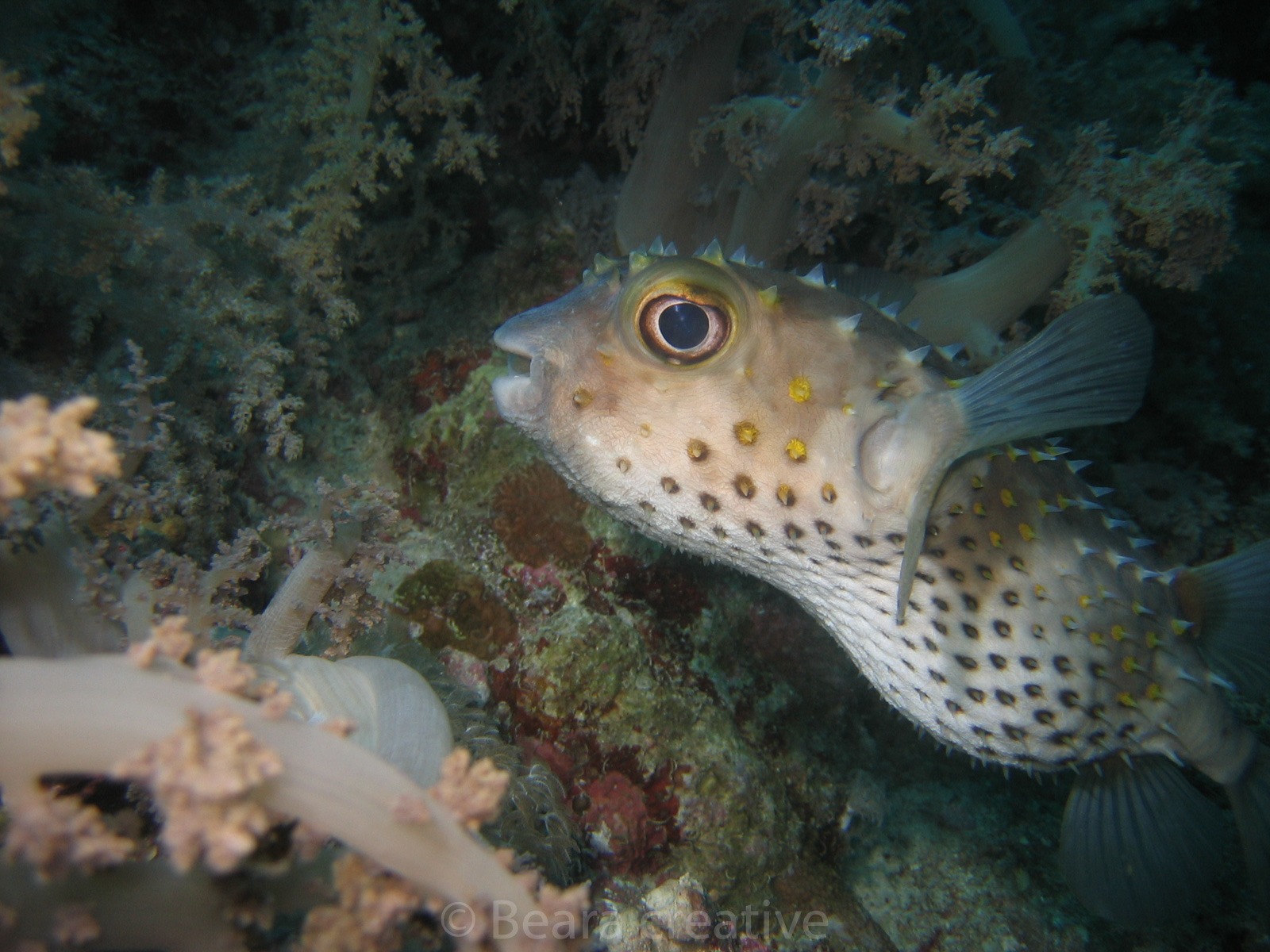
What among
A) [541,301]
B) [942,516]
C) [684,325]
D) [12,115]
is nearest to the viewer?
[12,115]

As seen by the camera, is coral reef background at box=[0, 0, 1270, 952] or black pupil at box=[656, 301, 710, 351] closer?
black pupil at box=[656, 301, 710, 351]

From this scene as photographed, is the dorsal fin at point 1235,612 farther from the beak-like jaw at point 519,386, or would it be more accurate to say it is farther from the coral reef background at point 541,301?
the beak-like jaw at point 519,386

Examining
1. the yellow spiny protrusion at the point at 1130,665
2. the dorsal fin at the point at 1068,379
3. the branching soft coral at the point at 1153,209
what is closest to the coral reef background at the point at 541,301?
the branching soft coral at the point at 1153,209

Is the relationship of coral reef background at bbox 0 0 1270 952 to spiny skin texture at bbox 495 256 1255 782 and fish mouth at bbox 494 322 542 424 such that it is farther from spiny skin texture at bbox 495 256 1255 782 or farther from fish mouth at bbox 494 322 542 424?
spiny skin texture at bbox 495 256 1255 782

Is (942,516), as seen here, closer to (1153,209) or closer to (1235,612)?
(1235,612)

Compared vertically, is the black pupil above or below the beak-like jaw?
above

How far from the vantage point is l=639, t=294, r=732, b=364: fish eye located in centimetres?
168

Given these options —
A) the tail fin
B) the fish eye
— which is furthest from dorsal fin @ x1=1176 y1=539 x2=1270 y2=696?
the fish eye

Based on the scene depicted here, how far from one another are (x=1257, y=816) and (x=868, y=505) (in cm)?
181

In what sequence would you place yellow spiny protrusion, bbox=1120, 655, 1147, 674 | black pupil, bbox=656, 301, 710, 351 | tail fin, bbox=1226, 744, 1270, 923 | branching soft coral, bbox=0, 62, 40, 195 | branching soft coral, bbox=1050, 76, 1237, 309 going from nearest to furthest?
branching soft coral, bbox=0, 62, 40, 195 < black pupil, bbox=656, 301, 710, 351 < yellow spiny protrusion, bbox=1120, 655, 1147, 674 < tail fin, bbox=1226, 744, 1270, 923 < branching soft coral, bbox=1050, 76, 1237, 309

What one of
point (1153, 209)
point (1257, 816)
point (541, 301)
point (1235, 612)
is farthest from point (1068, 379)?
point (541, 301)

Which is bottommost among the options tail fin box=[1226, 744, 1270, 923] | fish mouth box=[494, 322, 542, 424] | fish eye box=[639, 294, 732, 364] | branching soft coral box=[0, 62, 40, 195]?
tail fin box=[1226, 744, 1270, 923]

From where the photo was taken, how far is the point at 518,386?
5.84 ft

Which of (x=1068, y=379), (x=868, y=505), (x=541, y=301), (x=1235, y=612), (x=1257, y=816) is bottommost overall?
(x=1257, y=816)
